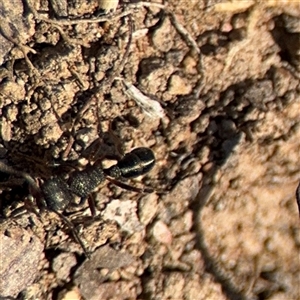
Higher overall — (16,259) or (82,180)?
(82,180)

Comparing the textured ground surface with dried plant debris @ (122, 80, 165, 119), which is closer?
the textured ground surface

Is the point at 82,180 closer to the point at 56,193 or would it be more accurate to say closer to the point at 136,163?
the point at 56,193

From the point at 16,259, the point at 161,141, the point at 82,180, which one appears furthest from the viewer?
the point at 161,141

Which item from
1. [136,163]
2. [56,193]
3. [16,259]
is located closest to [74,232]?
[56,193]

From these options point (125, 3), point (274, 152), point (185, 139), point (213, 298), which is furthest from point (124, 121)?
point (213, 298)

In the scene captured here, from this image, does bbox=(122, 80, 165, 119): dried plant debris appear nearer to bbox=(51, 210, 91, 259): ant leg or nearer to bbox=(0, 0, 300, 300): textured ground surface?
bbox=(0, 0, 300, 300): textured ground surface

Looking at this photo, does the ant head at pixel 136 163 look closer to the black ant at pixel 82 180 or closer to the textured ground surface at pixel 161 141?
the black ant at pixel 82 180

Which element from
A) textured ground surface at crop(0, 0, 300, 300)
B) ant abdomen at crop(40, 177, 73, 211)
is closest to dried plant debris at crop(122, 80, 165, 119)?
textured ground surface at crop(0, 0, 300, 300)
